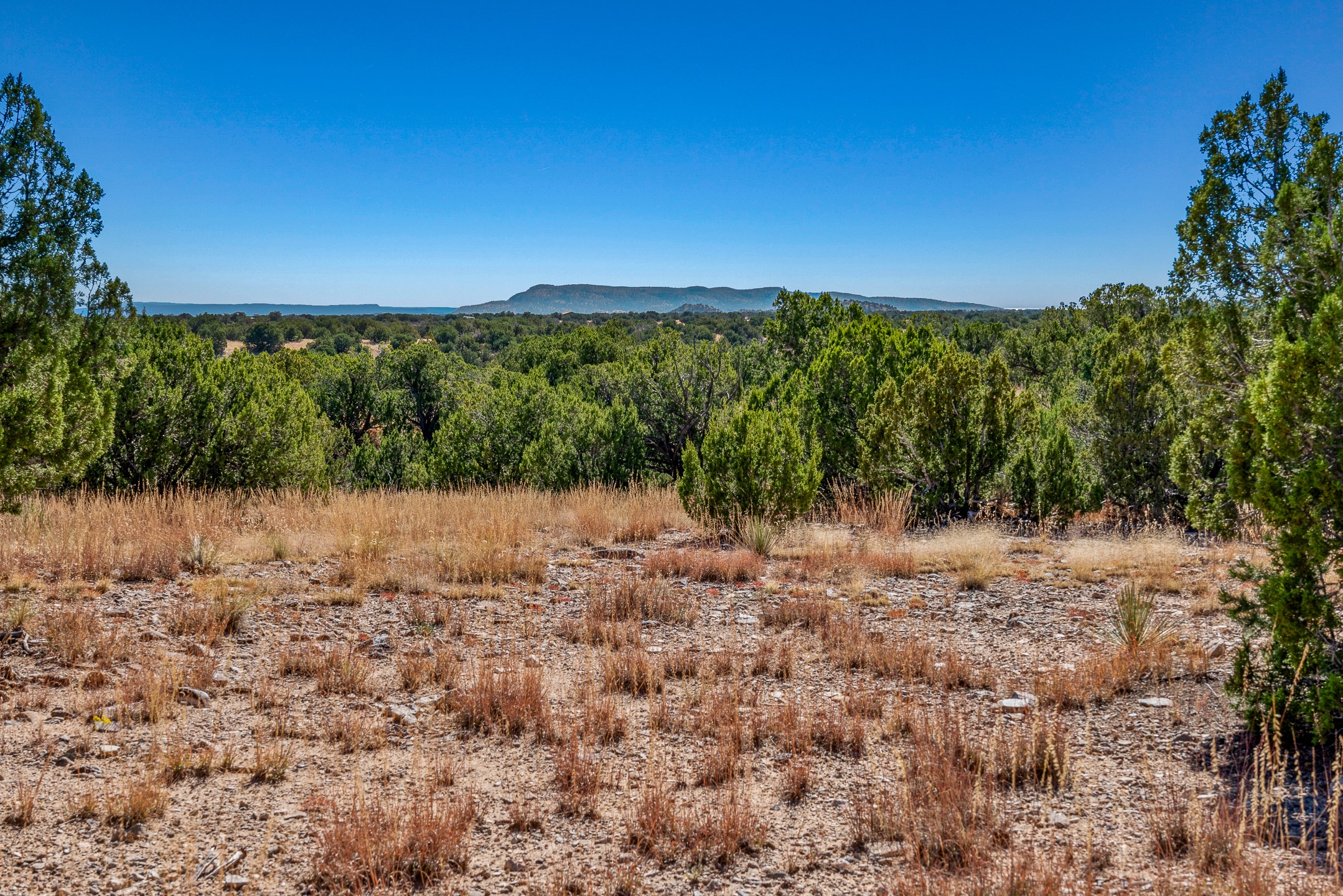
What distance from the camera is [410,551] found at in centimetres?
788

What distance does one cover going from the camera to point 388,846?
279 cm

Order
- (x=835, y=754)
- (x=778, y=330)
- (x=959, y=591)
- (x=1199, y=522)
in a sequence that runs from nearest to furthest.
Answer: (x=835, y=754) < (x=1199, y=522) < (x=959, y=591) < (x=778, y=330)

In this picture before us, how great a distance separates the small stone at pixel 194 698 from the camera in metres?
4.26

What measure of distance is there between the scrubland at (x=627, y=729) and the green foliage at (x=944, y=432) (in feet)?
9.56

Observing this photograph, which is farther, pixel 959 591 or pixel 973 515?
pixel 973 515

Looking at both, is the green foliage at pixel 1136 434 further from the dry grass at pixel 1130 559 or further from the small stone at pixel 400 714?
the small stone at pixel 400 714

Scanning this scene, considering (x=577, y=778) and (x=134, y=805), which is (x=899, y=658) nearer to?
(x=577, y=778)

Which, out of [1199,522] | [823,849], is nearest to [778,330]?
[1199,522]

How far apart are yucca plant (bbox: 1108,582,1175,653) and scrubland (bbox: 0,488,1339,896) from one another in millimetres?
30

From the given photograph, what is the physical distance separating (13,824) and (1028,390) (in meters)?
10.6

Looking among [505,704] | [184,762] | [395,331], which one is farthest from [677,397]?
[395,331]

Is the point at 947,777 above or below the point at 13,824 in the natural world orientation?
above

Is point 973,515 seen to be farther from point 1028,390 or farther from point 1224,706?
point 1224,706

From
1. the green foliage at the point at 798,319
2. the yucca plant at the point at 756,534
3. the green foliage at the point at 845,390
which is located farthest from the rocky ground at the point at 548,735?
the green foliage at the point at 798,319
